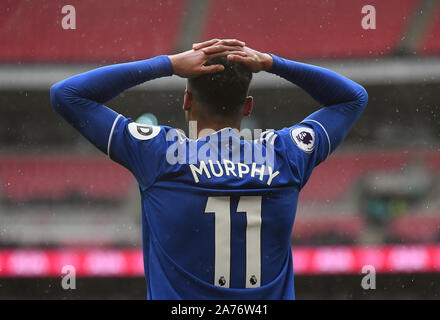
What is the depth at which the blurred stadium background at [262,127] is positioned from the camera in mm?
4371

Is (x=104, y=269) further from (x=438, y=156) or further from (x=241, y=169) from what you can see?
(x=438, y=156)

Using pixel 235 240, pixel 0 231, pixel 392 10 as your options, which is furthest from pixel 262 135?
pixel 392 10

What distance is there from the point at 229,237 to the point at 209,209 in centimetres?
6

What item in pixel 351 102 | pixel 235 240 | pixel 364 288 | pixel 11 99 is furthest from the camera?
pixel 11 99

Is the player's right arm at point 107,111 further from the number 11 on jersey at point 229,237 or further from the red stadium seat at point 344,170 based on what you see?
the red stadium seat at point 344,170

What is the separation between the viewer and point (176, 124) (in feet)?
18.3

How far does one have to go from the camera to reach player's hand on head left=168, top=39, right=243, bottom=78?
854 millimetres

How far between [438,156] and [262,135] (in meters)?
5.62

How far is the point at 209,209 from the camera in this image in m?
0.84
